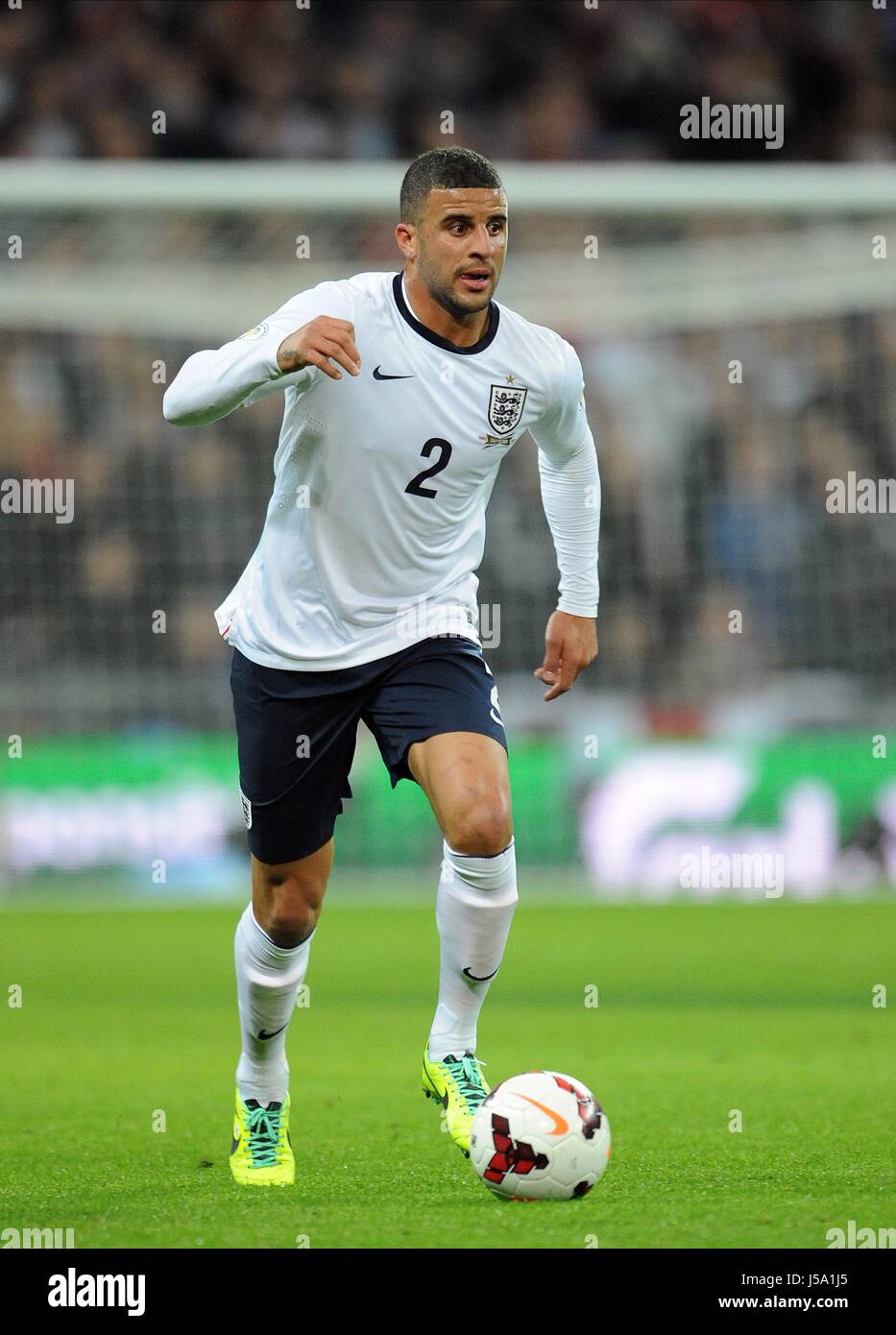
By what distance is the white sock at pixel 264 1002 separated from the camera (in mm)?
5188

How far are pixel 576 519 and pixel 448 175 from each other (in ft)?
3.70

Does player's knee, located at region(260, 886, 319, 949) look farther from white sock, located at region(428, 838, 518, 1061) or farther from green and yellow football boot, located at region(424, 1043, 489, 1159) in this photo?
green and yellow football boot, located at region(424, 1043, 489, 1159)

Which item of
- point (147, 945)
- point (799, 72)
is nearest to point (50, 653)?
point (147, 945)

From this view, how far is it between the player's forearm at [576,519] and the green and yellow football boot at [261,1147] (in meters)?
1.62

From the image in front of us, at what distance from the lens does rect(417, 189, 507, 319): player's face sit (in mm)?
4934

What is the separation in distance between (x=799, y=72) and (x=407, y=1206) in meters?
15.9

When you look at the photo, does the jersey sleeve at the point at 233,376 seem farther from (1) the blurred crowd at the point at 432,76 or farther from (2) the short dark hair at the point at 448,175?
(1) the blurred crowd at the point at 432,76

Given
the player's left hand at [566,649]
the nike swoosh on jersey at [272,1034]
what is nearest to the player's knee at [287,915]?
the nike swoosh on jersey at [272,1034]

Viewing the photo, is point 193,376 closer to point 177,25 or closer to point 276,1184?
point 276,1184

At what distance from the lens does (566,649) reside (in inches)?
216

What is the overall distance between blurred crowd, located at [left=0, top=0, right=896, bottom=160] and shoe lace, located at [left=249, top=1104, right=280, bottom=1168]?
1257 cm

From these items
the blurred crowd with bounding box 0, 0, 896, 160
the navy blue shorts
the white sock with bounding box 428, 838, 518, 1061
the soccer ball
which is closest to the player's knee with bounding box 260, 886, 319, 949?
the navy blue shorts

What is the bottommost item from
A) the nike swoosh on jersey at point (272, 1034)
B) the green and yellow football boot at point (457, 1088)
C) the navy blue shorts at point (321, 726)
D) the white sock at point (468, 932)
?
the green and yellow football boot at point (457, 1088)

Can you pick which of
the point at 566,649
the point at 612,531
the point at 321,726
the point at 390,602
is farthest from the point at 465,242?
the point at 612,531
